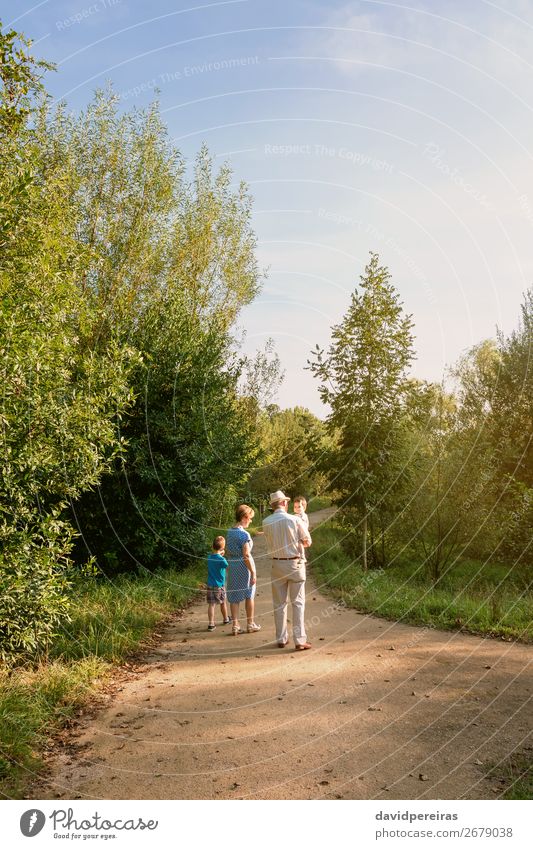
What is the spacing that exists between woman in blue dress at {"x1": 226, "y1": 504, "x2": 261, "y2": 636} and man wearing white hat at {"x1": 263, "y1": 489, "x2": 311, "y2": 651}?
1063 millimetres

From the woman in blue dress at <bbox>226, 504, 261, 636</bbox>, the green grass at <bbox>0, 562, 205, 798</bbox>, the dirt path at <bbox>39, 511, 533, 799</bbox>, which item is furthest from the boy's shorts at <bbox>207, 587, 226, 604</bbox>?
the dirt path at <bbox>39, 511, 533, 799</bbox>

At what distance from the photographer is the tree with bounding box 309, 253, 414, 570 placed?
687 inches

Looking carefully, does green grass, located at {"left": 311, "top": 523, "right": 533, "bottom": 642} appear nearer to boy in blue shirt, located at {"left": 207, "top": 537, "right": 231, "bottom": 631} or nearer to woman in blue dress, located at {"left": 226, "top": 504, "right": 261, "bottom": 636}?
woman in blue dress, located at {"left": 226, "top": 504, "right": 261, "bottom": 636}

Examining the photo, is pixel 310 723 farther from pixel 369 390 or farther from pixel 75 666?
pixel 369 390

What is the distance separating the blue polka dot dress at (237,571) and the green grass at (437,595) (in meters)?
3.19

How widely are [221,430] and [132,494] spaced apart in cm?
401

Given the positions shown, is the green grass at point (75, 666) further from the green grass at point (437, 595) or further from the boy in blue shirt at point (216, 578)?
the green grass at point (437, 595)

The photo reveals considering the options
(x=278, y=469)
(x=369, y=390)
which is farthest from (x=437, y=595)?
(x=278, y=469)

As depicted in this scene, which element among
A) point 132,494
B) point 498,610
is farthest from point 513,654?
point 132,494

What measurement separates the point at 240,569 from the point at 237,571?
7cm

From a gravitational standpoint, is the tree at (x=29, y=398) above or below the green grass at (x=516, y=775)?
above

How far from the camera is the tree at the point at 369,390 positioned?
57.2ft

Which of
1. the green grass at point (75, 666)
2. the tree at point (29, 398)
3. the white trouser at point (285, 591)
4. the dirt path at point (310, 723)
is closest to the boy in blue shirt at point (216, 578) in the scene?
the green grass at point (75, 666)

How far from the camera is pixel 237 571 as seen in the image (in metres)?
11.6
